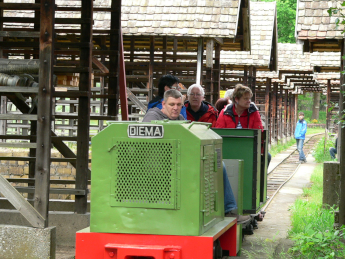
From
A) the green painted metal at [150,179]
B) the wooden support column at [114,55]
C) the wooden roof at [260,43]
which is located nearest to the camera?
the green painted metal at [150,179]

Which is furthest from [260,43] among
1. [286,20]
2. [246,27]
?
[286,20]

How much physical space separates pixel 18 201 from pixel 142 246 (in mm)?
2245

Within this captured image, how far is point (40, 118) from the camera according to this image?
21.6 ft

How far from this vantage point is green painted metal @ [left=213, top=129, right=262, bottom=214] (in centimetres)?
707

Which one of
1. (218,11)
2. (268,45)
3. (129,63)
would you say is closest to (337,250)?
(218,11)

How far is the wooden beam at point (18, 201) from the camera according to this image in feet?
21.3

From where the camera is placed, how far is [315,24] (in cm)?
1230

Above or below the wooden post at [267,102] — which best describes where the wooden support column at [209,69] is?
above

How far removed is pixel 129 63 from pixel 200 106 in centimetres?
903

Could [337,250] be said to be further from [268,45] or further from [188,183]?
[268,45]

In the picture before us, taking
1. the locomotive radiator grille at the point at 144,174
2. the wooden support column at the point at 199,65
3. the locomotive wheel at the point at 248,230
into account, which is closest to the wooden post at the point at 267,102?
the wooden support column at the point at 199,65

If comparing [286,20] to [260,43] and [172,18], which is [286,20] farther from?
[172,18]

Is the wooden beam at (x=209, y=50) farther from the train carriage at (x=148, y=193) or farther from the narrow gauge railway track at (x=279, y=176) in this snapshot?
the train carriage at (x=148, y=193)

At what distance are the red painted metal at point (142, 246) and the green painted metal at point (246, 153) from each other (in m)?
2.21
